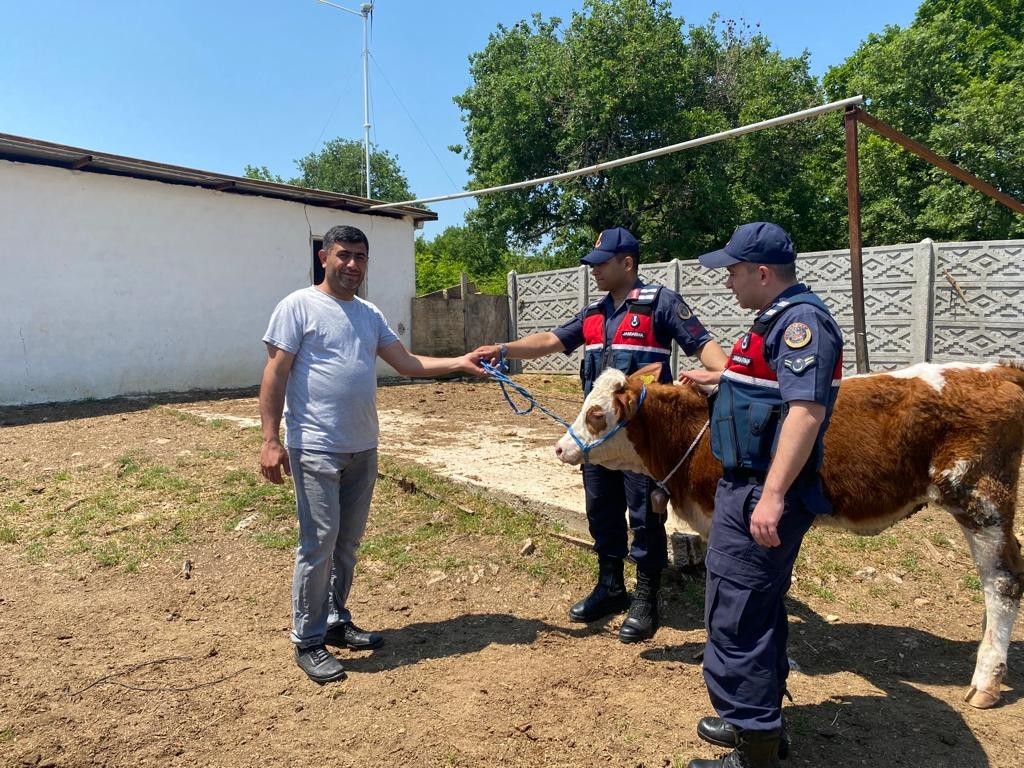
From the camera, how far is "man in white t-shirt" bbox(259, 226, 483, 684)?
3.10 metres

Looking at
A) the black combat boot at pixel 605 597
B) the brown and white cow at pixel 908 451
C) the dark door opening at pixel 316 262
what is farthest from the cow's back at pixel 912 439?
the dark door opening at pixel 316 262

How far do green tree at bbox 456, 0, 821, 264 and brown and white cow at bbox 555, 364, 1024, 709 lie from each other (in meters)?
15.3

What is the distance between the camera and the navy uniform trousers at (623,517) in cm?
355

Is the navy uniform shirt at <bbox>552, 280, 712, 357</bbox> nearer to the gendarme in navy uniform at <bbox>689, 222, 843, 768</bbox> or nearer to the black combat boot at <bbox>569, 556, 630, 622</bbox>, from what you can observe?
the gendarme in navy uniform at <bbox>689, 222, 843, 768</bbox>

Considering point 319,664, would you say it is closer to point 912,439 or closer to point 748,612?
point 748,612

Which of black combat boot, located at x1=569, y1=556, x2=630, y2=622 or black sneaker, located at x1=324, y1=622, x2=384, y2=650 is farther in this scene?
black combat boot, located at x1=569, y1=556, x2=630, y2=622

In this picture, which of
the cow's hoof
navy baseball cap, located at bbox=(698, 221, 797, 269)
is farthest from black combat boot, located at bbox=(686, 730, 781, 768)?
navy baseball cap, located at bbox=(698, 221, 797, 269)

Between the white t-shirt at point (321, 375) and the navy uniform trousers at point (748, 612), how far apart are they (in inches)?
67.7

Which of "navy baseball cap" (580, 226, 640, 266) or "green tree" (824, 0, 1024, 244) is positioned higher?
"green tree" (824, 0, 1024, 244)

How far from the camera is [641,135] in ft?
60.4

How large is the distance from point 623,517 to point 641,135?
16.6 meters

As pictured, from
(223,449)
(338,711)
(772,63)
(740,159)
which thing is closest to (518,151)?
(740,159)

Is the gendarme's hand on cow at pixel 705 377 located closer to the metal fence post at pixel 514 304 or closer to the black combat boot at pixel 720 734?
the black combat boot at pixel 720 734

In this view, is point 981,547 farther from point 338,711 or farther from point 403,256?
point 403,256
